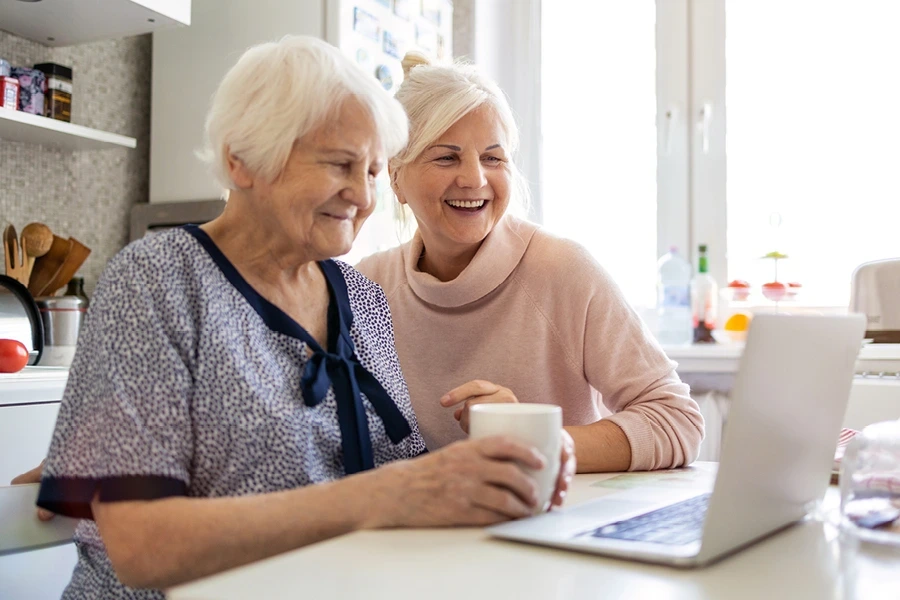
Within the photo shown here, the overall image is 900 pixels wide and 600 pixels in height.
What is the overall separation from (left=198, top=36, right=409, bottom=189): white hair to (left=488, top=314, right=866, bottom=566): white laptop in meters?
0.47

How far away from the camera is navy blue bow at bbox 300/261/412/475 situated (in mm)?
958

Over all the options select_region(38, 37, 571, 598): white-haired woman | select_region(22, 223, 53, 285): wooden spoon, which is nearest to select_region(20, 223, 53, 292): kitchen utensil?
select_region(22, 223, 53, 285): wooden spoon

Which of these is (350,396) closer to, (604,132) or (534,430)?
(534,430)

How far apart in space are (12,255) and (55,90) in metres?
0.44

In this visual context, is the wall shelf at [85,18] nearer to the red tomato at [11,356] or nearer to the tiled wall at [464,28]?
the red tomato at [11,356]

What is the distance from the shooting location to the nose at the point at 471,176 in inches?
56.5

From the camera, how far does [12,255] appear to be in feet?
7.12

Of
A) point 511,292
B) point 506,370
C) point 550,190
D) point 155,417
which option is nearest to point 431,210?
point 511,292

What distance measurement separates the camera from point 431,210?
1.48m

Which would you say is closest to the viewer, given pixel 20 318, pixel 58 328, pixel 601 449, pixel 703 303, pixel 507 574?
pixel 507 574

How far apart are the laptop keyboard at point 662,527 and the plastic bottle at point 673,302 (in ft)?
6.92

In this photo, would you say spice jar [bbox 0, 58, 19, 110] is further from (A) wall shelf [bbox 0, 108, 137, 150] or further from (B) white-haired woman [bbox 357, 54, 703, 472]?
(B) white-haired woman [bbox 357, 54, 703, 472]

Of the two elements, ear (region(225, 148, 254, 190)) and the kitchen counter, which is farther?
the kitchen counter

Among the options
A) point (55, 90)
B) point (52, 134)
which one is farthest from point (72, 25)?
point (52, 134)
